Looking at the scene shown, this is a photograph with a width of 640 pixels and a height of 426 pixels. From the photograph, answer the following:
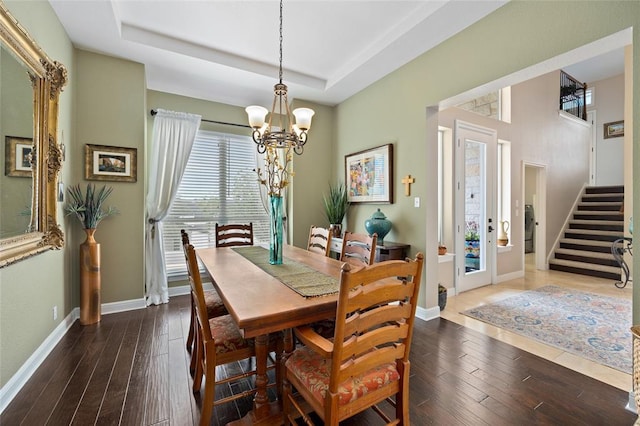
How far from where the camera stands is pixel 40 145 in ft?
6.87

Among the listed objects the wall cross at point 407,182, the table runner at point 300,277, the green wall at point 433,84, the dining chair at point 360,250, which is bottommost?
the table runner at point 300,277

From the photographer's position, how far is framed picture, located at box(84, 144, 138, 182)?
10.1 feet

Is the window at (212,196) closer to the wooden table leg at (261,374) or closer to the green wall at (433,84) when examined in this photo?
the green wall at (433,84)

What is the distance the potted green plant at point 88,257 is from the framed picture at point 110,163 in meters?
0.25

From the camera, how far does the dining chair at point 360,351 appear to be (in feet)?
3.64

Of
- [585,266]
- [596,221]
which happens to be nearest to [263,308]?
[585,266]

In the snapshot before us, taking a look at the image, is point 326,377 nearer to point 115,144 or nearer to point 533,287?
point 115,144

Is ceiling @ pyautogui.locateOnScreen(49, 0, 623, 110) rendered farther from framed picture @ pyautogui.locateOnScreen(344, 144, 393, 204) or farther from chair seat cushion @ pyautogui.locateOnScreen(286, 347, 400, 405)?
chair seat cushion @ pyautogui.locateOnScreen(286, 347, 400, 405)

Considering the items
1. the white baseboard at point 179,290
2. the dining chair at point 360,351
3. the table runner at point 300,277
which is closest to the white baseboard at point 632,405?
the dining chair at point 360,351

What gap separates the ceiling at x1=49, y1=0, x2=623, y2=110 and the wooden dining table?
236cm

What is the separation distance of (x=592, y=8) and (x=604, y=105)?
24.3 ft

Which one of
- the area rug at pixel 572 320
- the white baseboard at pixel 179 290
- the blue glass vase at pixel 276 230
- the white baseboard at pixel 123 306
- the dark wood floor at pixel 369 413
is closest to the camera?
the dark wood floor at pixel 369 413

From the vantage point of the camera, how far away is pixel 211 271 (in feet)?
6.41

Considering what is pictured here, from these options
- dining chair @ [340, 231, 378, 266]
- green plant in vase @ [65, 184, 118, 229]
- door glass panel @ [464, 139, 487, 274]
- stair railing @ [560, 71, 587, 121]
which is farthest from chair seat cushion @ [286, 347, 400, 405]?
stair railing @ [560, 71, 587, 121]
